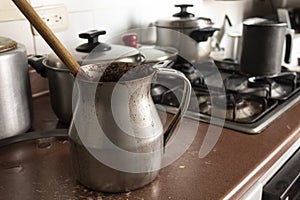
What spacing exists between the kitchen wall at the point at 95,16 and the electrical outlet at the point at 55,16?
0.4 inches

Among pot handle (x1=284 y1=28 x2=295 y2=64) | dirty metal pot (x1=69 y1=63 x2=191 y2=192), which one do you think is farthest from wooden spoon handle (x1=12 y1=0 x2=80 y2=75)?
pot handle (x1=284 y1=28 x2=295 y2=64)

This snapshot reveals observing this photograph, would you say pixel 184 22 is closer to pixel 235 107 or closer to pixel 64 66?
pixel 235 107

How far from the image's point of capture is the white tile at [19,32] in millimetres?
892

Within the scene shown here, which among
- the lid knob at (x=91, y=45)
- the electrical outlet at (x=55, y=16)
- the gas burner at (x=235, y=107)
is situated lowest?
the gas burner at (x=235, y=107)

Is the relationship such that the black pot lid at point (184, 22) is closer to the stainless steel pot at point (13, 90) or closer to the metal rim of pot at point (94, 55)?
the metal rim of pot at point (94, 55)

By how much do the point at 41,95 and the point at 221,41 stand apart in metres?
0.89

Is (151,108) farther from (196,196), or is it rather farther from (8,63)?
(8,63)

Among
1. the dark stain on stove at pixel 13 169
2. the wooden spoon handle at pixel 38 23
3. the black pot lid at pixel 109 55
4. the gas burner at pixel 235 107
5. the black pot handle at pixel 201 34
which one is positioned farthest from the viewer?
the black pot handle at pixel 201 34

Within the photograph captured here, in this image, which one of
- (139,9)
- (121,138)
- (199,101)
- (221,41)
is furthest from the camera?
(221,41)

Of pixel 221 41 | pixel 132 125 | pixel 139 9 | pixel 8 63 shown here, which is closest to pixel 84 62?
pixel 8 63

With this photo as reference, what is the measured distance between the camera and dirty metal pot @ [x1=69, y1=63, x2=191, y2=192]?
0.52 metres

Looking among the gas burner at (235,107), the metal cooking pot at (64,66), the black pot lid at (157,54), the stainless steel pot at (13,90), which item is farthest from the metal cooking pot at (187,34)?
the stainless steel pot at (13,90)

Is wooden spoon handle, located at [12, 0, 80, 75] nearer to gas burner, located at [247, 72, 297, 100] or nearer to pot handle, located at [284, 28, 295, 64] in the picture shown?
gas burner, located at [247, 72, 297, 100]

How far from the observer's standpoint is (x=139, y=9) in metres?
1.24
